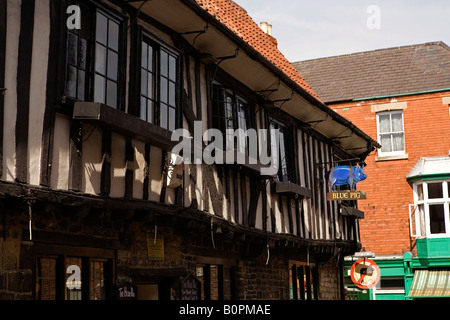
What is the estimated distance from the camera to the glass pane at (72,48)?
22.5 feet

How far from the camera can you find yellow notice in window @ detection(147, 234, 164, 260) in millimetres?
8312

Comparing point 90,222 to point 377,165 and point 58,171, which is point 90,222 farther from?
point 377,165

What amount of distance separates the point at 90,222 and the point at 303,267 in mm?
8063

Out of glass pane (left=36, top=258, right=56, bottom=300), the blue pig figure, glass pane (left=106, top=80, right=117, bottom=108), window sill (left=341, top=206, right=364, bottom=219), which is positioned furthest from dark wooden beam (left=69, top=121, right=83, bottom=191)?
window sill (left=341, top=206, right=364, bottom=219)

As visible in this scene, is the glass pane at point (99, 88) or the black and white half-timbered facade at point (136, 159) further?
the glass pane at point (99, 88)

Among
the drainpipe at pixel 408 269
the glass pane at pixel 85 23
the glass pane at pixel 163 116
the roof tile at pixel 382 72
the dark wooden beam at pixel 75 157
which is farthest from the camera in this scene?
the roof tile at pixel 382 72

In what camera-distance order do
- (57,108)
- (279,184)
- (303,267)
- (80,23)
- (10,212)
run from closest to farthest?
(10,212)
(57,108)
(80,23)
(279,184)
(303,267)

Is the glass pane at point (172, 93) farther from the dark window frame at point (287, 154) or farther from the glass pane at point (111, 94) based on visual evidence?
the dark window frame at point (287, 154)

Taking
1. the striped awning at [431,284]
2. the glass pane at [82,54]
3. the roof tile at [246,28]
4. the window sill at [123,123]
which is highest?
the roof tile at [246,28]

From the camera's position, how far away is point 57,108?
258 inches

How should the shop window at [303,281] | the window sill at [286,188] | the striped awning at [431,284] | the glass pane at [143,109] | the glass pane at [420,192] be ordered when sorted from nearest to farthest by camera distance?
the glass pane at [143,109], the window sill at [286,188], the shop window at [303,281], the striped awning at [431,284], the glass pane at [420,192]

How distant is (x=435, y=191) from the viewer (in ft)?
69.2

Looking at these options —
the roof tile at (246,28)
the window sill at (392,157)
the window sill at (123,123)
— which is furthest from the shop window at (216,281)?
the window sill at (392,157)

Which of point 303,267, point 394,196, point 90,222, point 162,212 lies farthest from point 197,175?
point 394,196
